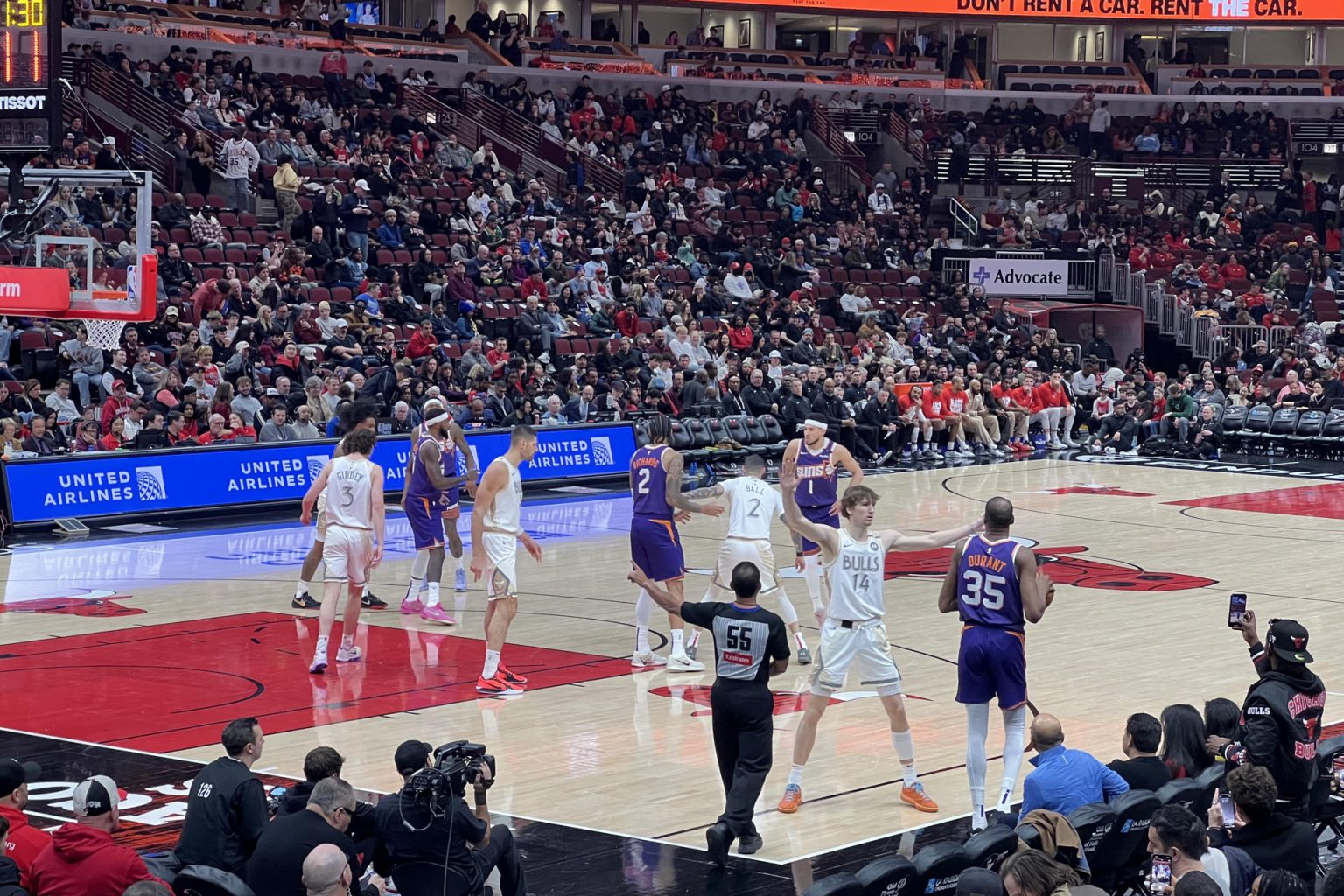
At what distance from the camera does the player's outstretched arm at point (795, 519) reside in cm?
1002

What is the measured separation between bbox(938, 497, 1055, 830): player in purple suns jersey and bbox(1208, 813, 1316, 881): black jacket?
1.97 m

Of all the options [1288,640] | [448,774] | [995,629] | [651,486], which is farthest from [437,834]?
[651,486]

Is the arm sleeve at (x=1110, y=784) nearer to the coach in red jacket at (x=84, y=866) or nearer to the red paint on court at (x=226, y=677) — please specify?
the coach in red jacket at (x=84, y=866)

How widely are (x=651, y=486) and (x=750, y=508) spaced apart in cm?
86

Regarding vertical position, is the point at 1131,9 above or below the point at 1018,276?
above

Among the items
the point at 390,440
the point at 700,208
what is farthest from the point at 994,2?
the point at 390,440

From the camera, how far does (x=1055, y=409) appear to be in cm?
3073

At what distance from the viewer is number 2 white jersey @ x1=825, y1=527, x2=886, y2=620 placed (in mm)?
9805

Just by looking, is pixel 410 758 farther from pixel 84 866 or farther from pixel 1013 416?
pixel 1013 416

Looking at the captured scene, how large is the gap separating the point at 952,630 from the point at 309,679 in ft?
17.4

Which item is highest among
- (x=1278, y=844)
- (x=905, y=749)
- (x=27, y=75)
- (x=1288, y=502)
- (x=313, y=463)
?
(x=27, y=75)

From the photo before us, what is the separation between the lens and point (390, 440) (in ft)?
75.1

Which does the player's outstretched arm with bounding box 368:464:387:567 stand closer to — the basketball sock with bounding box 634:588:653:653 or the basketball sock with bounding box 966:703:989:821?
the basketball sock with bounding box 634:588:653:653

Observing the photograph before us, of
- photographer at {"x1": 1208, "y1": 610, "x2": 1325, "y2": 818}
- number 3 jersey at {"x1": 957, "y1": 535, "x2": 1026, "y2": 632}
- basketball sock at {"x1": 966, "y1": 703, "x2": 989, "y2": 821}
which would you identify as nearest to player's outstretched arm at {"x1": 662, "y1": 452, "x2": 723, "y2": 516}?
number 3 jersey at {"x1": 957, "y1": 535, "x2": 1026, "y2": 632}
